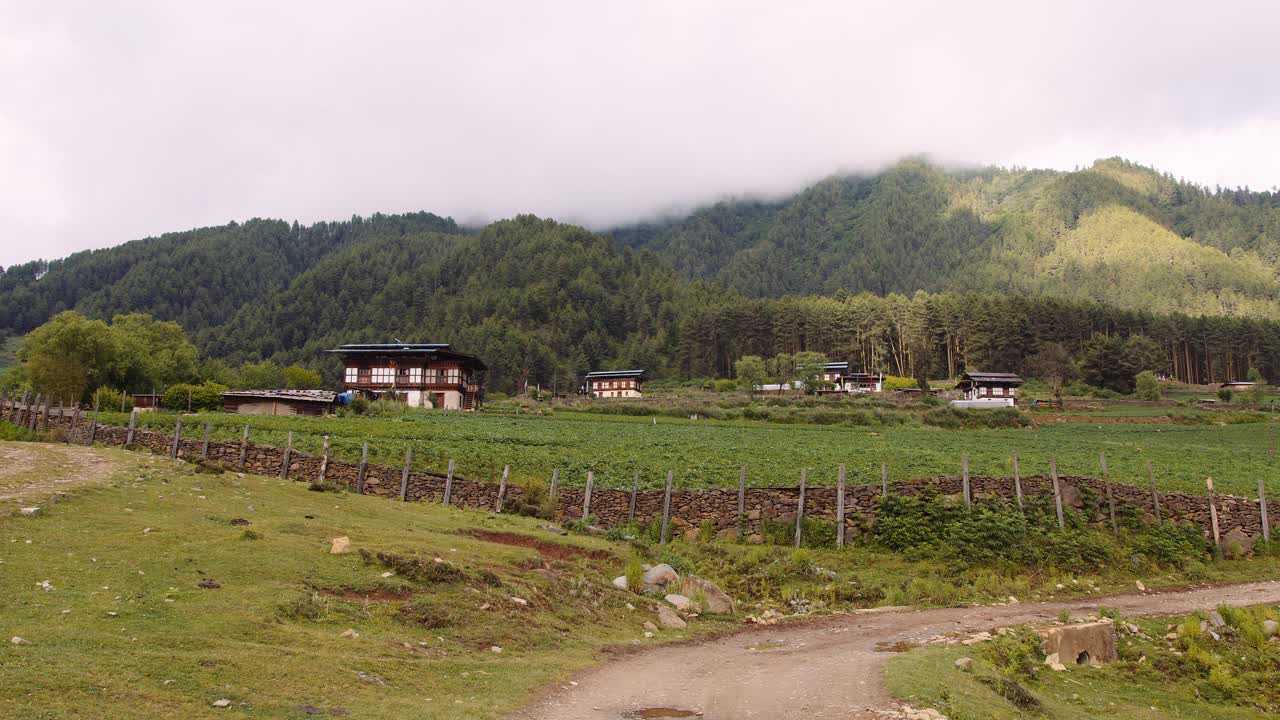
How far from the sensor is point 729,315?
159 metres

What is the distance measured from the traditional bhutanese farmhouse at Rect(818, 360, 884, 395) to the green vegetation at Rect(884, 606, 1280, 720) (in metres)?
108

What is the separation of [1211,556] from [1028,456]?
18445 millimetres

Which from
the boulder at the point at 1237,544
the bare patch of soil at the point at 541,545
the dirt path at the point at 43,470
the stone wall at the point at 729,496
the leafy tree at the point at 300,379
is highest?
the leafy tree at the point at 300,379

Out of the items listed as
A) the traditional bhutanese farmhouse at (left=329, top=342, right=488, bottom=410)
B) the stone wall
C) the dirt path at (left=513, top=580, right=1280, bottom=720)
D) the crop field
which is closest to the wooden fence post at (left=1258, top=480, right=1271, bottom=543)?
the stone wall

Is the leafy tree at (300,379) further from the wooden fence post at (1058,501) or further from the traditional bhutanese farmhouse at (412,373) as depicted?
the wooden fence post at (1058,501)

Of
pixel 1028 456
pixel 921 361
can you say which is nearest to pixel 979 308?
pixel 921 361

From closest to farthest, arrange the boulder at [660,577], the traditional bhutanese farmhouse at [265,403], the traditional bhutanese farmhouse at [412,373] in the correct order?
the boulder at [660,577]
the traditional bhutanese farmhouse at [265,403]
the traditional bhutanese farmhouse at [412,373]

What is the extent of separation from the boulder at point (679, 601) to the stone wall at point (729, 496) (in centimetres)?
1064

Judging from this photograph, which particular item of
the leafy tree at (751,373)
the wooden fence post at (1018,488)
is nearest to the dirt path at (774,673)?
the wooden fence post at (1018,488)

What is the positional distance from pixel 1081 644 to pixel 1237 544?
2189cm

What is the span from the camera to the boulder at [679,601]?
848 inches

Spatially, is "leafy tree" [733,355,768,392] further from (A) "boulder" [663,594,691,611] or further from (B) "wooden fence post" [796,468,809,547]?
(A) "boulder" [663,594,691,611]

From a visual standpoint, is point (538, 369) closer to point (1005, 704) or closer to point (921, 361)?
point (921, 361)

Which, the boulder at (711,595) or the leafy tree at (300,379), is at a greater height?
the leafy tree at (300,379)
